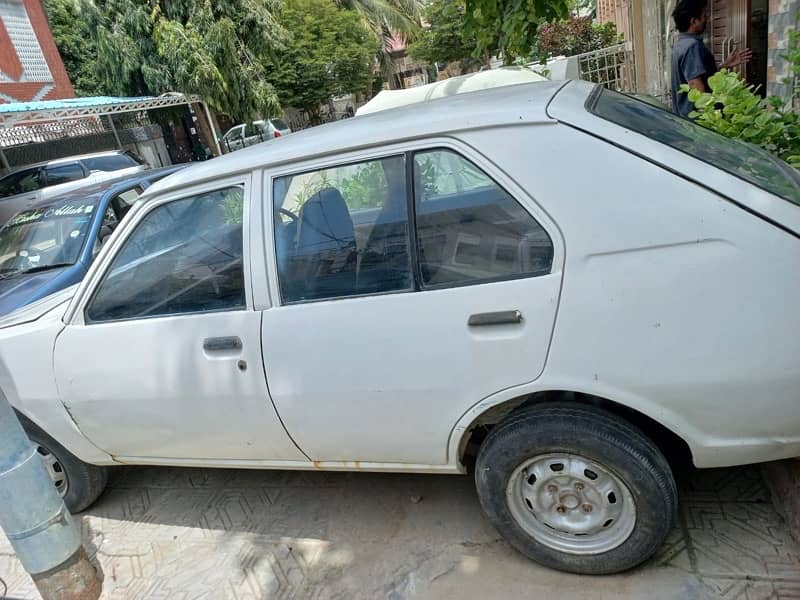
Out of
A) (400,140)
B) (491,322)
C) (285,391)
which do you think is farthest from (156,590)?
(400,140)

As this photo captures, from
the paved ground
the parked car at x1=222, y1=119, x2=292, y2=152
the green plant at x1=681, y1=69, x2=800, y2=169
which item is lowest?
the paved ground

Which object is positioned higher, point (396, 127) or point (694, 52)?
point (396, 127)

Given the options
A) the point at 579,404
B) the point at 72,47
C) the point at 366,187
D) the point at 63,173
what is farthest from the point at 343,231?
the point at 72,47

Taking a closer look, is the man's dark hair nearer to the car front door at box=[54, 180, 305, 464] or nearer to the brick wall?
the brick wall

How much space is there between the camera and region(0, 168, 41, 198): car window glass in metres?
12.3

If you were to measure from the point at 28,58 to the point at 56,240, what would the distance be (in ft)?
47.0

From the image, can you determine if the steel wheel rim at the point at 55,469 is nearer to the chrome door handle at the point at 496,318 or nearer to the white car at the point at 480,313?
the white car at the point at 480,313

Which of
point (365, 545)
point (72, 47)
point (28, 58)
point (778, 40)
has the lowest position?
point (365, 545)

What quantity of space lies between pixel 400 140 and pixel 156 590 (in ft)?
8.00

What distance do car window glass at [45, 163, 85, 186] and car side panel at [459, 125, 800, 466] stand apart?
43.1 feet

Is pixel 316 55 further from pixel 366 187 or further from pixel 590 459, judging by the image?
pixel 590 459

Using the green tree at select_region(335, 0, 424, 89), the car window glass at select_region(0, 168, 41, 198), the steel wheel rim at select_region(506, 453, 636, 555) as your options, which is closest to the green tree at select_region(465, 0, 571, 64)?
the steel wheel rim at select_region(506, 453, 636, 555)

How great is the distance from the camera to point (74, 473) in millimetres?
3289

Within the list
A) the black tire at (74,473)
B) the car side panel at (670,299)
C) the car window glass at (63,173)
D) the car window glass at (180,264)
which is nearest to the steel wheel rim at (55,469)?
the black tire at (74,473)
